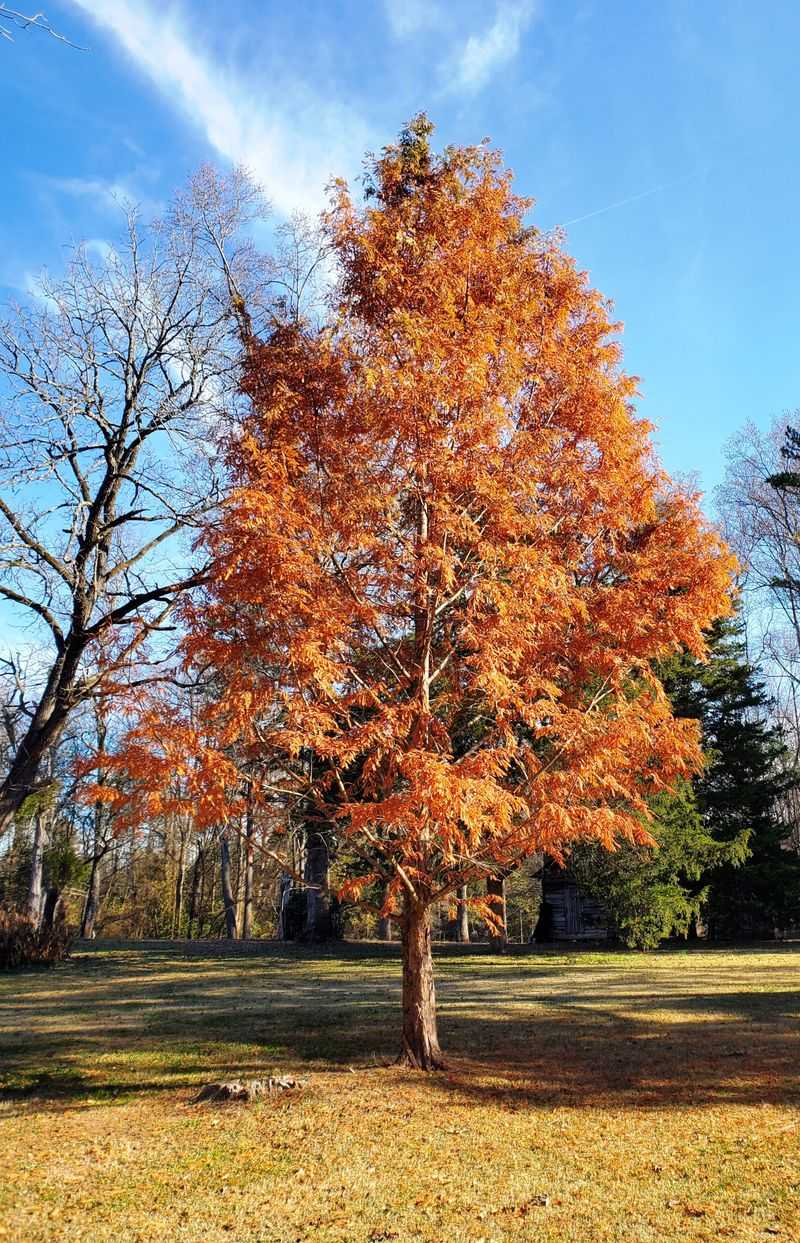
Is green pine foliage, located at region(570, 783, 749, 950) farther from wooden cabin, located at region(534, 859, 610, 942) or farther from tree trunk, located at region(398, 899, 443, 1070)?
tree trunk, located at region(398, 899, 443, 1070)

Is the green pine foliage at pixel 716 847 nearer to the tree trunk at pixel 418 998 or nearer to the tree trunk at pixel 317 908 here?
the tree trunk at pixel 317 908

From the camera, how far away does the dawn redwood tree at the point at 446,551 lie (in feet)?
23.4

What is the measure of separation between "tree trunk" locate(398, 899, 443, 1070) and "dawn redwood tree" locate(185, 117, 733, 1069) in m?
0.03

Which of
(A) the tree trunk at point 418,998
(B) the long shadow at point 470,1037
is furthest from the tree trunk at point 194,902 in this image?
(A) the tree trunk at point 418,998

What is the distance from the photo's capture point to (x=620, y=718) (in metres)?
7.74

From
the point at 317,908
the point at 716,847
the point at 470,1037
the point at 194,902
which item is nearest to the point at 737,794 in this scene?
the point at 716,847

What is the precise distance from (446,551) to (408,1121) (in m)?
5.08

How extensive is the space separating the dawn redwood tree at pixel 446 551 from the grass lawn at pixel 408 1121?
1.61 meters

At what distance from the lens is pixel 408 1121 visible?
6875 millimetres

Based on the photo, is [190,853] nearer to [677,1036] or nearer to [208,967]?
[208,967]

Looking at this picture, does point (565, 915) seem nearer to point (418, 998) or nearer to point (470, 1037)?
point (470, 1037)

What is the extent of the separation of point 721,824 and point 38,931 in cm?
1950

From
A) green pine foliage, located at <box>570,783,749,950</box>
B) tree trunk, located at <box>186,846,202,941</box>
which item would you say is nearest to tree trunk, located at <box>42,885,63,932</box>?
green pine foliage, located at <box>570,783,749,950</box>

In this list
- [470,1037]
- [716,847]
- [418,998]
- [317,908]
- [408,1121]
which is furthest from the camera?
[317,908]
